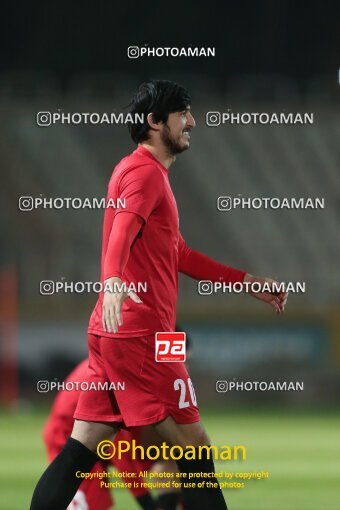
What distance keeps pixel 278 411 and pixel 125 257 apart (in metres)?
12.0

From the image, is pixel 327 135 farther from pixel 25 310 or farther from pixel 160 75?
pixel 25 310

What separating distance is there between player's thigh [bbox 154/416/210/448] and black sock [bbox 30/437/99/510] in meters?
0.24

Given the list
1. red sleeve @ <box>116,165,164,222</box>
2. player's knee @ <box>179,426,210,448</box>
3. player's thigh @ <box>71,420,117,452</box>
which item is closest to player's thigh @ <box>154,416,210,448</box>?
player's knee @ <box>179,426,210,448</box>

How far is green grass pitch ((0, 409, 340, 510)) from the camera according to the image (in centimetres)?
683

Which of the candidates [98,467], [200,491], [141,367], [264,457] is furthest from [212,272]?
[264,457]

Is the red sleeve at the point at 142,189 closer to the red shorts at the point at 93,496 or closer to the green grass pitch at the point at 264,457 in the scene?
the red shorts at the point at 93,496

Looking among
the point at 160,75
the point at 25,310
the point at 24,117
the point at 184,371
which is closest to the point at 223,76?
the point at 160,75

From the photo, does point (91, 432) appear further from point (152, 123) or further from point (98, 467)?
point (98, 467)

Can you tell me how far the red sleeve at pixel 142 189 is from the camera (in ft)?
11.9

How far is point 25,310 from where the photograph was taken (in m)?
17.0

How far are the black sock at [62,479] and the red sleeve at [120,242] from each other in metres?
0.60

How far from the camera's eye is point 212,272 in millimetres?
4090

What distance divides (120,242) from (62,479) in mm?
782

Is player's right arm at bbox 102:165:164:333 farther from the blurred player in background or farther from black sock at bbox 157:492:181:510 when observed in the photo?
black sock at bbox 157:492:181:510
